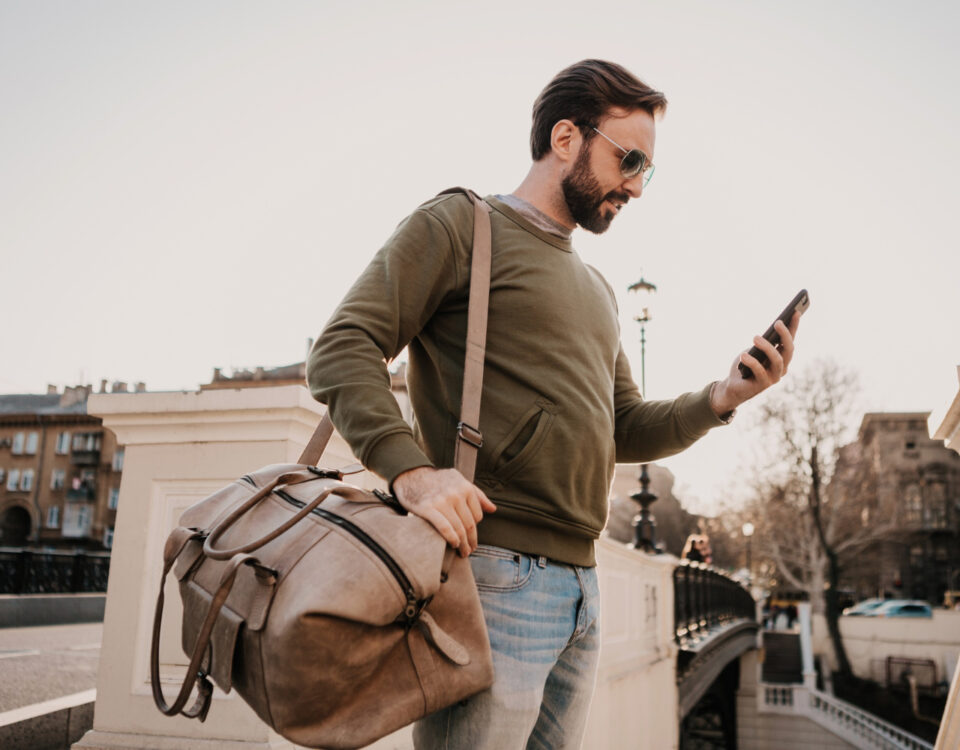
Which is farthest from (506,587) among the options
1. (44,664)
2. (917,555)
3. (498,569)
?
(917,555)

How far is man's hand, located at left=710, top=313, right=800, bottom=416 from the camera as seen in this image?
187 cm

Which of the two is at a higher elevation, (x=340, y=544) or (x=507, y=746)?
(x=340, y=544)

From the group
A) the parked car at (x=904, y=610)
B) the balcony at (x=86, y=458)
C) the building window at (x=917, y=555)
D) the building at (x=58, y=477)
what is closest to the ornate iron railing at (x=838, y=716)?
the parked car at (x=904, y=610)

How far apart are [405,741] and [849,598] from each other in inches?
2029

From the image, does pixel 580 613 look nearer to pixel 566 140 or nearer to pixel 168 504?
pixel 566 140

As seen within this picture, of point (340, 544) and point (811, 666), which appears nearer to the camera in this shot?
point (340, 544)

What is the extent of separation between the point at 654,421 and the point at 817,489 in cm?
3307

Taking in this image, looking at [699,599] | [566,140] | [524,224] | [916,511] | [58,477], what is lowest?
[699,599]

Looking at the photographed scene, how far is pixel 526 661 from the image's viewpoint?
1.49 metres

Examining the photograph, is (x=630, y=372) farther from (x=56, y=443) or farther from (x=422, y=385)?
(x=56, y=443)

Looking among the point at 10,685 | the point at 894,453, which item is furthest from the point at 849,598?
the point at 10,685

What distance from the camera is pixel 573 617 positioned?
1648mm

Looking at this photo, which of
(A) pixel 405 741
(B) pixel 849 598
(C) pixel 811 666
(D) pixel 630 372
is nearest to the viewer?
(D) pixel 630 372

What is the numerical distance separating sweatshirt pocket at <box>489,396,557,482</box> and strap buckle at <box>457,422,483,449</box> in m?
0.10
